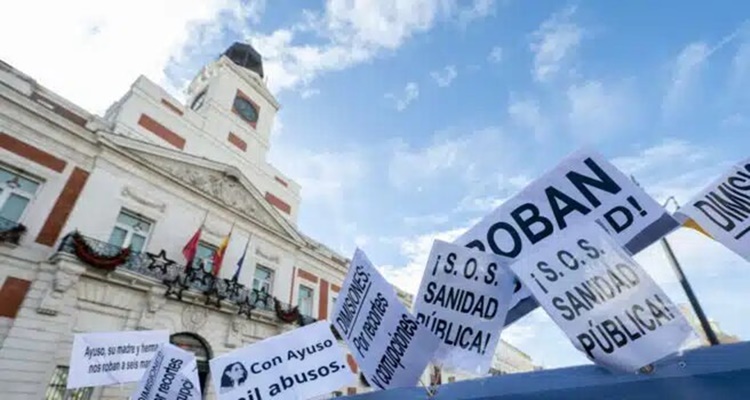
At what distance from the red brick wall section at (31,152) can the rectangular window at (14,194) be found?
2.03 ft

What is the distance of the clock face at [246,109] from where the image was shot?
2141 cm

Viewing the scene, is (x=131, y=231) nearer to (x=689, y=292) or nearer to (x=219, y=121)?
(x=219, y=121)

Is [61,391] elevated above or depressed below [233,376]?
below

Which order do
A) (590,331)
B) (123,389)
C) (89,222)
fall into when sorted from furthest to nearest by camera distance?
(89,222) → (123,389) → (590,331)

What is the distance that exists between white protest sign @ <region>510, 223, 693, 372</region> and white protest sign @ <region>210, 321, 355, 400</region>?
7.53 ft

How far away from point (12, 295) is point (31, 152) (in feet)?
14.0

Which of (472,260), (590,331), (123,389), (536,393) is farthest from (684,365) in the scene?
(123,389)

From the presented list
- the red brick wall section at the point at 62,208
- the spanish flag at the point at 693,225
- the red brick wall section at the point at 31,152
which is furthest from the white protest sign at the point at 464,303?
the red brick wall section at the point at 31,152

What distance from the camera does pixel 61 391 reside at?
10250mm

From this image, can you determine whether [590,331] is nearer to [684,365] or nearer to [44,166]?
[684,365]

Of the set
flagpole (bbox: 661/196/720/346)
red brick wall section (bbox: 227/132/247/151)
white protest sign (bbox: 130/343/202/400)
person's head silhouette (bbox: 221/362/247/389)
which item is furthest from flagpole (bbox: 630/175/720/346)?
red brick wall section (bbox: 227/132/247/151)

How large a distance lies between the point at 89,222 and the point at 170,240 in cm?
263

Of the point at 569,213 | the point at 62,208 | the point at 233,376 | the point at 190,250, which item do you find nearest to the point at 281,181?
the point at 190,250

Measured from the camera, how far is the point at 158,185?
1432 centimetres
